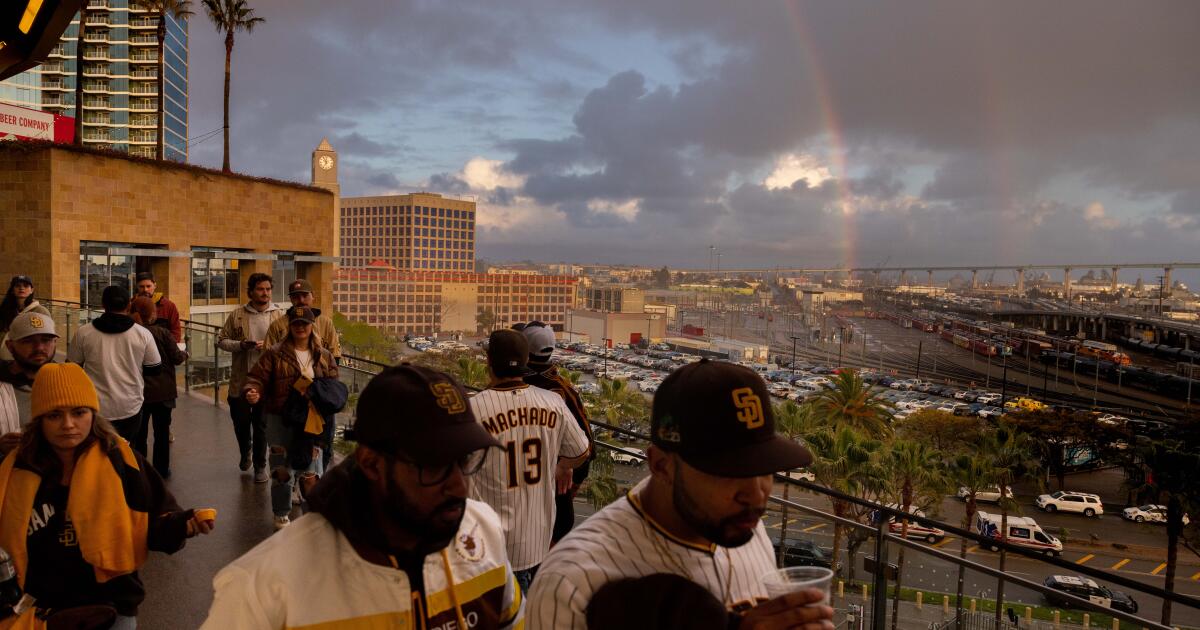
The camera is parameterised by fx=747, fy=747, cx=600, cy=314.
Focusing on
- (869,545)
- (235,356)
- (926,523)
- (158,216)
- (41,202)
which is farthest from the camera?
(158,216)

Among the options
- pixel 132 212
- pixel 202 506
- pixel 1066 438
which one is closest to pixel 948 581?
pixel 202 506

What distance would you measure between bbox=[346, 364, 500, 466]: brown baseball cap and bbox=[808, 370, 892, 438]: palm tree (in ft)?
136

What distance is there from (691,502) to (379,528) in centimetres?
67

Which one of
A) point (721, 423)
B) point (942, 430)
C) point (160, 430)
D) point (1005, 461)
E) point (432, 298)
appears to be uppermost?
point (721, 423)

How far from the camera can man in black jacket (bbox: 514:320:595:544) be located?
3.63m

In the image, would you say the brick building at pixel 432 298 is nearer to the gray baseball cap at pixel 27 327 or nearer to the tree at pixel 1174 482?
the tree at pixel 1174 482

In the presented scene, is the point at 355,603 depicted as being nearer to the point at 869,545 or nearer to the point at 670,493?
the point at 670,493

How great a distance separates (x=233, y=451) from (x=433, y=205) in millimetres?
187014

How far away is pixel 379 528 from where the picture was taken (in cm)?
159

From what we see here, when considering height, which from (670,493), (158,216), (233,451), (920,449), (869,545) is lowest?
(920,449)

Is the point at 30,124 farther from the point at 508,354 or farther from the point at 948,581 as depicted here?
the point at 948,581

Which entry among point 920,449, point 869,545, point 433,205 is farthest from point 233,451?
point 433,205

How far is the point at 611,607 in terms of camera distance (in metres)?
1.29

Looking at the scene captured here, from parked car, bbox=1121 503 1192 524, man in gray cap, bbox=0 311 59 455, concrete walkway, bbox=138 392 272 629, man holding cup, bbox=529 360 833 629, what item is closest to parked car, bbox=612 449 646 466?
man holding cup, bbox=529 360 833 629
